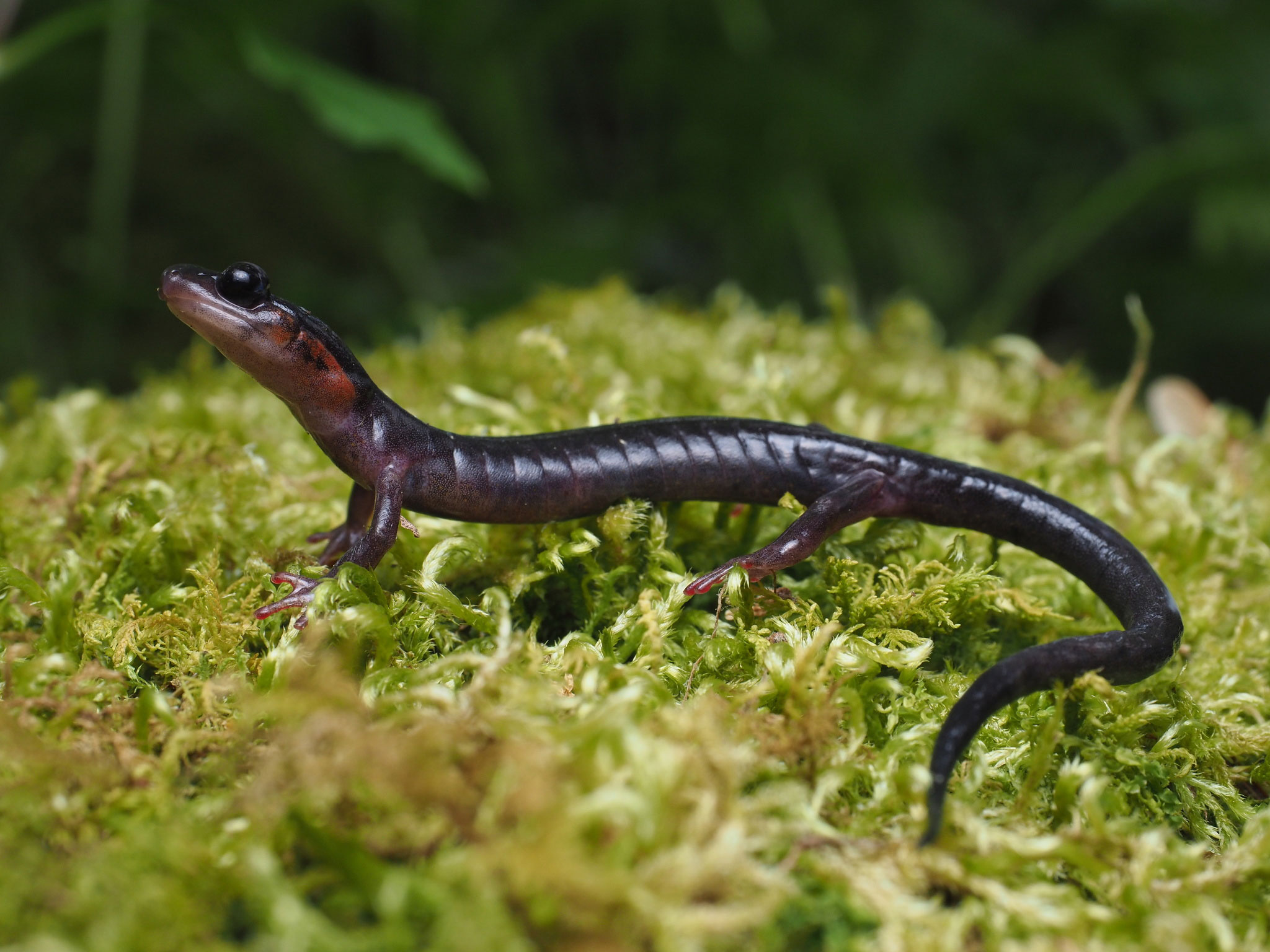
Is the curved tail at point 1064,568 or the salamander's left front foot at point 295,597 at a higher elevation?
the curved tail at point 1064,568

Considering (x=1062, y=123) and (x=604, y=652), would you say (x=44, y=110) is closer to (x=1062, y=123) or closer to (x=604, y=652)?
(x=604, y=652)

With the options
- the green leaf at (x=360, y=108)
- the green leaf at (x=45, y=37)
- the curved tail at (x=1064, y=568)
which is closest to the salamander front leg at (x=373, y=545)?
the curved tail at (x=1064, y=568)

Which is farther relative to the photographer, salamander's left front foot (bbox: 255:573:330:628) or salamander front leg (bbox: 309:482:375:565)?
salamander front leg (bbox: 309:482:375:565)

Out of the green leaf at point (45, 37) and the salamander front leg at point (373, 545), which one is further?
the green leaf at point (45, 37)

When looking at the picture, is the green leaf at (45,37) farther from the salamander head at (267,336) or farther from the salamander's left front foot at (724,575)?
the salamander's left front foot at (724,575)

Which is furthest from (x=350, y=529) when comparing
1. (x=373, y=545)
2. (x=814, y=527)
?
(x=814, y=527)

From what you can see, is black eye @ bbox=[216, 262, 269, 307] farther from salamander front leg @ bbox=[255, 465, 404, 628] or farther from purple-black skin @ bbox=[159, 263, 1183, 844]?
salamander front leg @ bbox=[255, 465, 404, 628]

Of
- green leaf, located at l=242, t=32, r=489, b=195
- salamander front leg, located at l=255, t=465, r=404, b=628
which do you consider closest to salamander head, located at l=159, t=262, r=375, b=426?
salamander front leg, located at l=255, t=465, r=404, b=628

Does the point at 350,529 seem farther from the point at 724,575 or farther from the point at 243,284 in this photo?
the point at 724,575
